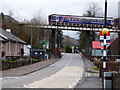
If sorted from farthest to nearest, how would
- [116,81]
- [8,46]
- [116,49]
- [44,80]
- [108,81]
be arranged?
[116,49] → [8,46] → [44,80] → [108,81] → [116,81]

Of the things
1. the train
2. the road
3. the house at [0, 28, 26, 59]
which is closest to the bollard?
the road

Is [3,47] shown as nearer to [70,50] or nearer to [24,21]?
[24,21]

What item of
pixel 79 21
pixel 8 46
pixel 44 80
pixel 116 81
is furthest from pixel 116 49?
pixel 116 81

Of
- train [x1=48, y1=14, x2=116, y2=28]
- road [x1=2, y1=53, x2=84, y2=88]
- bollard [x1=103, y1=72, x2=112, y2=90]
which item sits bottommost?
road [x1=2, y1=53, x2=84, y2=88]

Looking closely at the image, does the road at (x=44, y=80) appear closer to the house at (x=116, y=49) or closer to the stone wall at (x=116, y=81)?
the stone wall at (x=116, y=81)

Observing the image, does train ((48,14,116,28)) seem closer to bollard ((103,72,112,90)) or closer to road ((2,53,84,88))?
road ((2,53,84,88))

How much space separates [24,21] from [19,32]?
6.74 meters

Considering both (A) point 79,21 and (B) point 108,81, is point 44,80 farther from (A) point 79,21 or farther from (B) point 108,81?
(A) point 79,21

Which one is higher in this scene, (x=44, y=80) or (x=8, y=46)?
(x=8, y=46)

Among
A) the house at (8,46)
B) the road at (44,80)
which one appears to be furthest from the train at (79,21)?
the road at (44,80)

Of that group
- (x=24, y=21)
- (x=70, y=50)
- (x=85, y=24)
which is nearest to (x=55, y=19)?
(x=85, y=24)

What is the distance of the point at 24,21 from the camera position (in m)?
69.6

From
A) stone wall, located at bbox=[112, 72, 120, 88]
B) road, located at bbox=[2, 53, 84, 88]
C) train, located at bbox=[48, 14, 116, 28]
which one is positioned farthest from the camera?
train, located at bbox=[48, 14, 116, 28]

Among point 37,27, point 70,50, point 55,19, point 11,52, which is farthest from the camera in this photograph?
point 70,50
